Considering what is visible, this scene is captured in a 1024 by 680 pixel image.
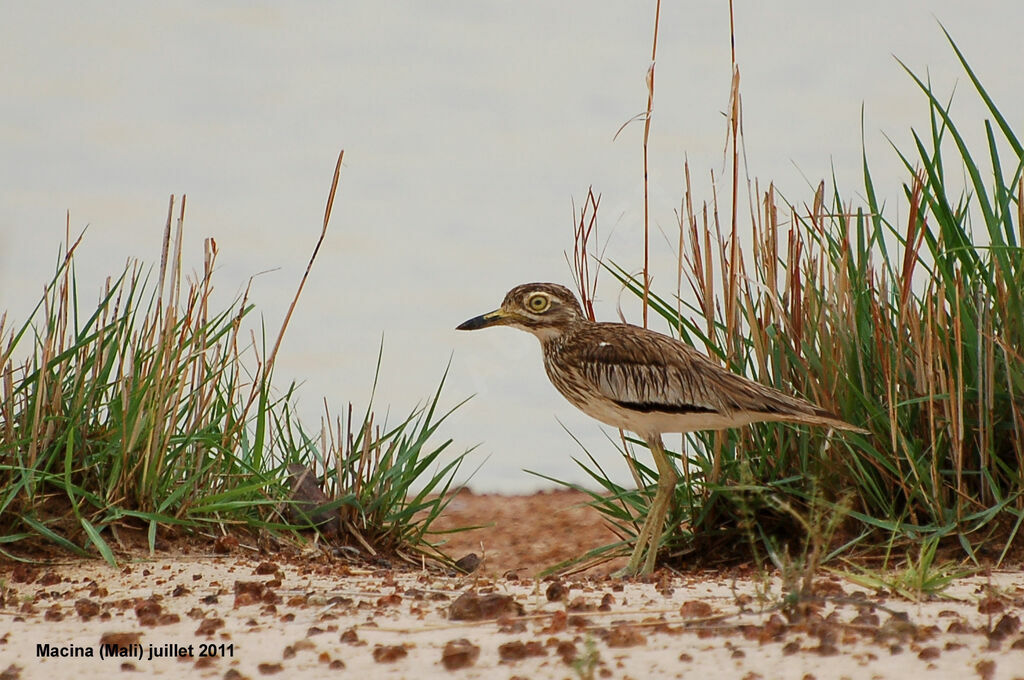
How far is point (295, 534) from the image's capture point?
13.7 ft

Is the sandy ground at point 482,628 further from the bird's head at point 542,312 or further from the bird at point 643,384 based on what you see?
the bird's head at point 542,312

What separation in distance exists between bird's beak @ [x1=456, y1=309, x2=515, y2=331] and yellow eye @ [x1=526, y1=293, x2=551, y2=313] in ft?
0.32

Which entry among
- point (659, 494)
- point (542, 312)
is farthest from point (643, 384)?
point (542, 312)

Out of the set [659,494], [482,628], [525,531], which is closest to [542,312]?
[659,494]

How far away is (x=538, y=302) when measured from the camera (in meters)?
4.73

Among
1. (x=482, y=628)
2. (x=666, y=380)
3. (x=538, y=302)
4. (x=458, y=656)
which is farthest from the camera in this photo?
(x=538, y=302)

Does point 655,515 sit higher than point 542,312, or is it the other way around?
point 542,312

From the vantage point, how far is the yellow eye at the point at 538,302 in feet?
15.5

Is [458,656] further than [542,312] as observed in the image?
No

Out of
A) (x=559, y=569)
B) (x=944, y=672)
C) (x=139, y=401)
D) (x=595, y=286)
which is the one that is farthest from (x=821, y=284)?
(x=139, y=401)

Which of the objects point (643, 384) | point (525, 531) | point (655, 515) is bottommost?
point (525, 531)

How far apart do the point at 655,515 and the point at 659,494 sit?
0.25ft

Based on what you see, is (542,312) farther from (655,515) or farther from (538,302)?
(655,515)

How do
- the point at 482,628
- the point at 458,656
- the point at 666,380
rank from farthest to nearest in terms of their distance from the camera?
the point at 666,380, the point at 482,628, the point at 458,656
